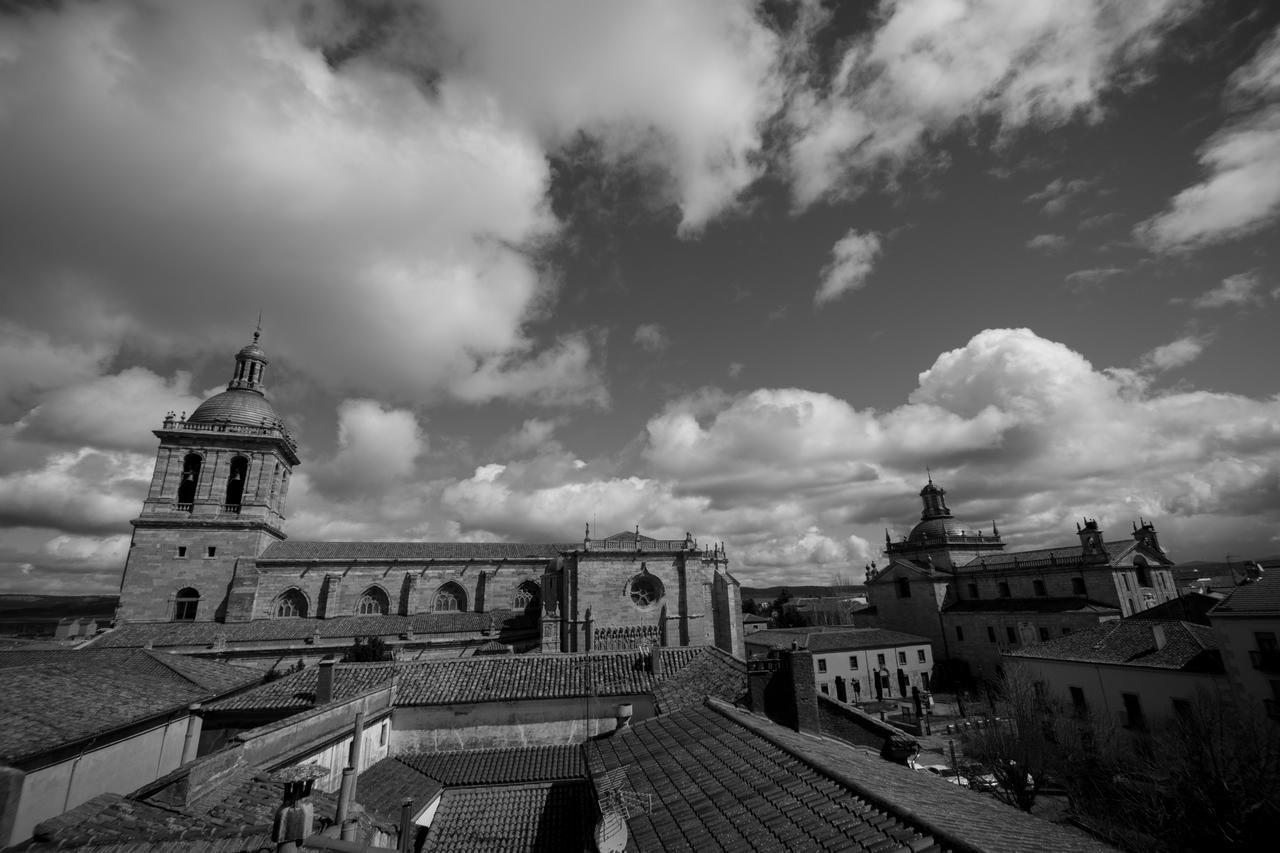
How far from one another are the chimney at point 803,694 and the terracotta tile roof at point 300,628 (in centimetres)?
2501

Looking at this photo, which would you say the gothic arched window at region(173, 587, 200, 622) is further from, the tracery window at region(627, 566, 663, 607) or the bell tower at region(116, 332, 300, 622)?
the tracery window at region(627, 566, 663, 607)

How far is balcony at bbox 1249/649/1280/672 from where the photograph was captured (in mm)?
19000

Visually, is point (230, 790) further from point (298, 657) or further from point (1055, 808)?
point (1055, 808)

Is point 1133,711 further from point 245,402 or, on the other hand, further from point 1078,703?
point 245,402

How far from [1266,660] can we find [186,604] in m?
53.3

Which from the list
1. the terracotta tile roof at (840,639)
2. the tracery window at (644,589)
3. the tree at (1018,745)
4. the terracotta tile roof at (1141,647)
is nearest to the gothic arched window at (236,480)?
the tracery window at (644,589)

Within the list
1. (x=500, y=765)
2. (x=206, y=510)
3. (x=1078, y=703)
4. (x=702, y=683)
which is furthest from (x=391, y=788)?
(x=206, y=510)

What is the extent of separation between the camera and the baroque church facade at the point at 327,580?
30.9 metres

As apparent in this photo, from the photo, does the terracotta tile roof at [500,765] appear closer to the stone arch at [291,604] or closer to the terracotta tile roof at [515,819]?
the terracotta tile roof at [515,819]

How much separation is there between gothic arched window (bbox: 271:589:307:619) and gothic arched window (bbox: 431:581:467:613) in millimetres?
8300

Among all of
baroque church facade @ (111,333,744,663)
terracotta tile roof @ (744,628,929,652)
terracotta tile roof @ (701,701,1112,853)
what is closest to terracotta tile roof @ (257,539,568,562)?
baroque church facade @ (111,333,744,663)

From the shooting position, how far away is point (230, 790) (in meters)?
9.74

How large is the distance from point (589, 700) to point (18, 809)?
11914mm

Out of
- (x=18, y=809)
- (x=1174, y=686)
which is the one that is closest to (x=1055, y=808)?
(x=1174, y=686)
